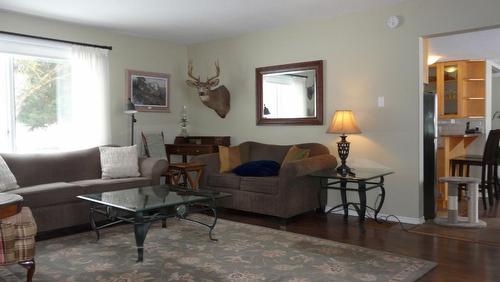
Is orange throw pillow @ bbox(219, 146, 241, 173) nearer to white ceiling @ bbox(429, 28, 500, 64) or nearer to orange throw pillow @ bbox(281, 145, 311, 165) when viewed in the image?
orange throw pillow @ bbox(281, 145, 311, 165)

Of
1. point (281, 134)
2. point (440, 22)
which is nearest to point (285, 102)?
point (281, 134)

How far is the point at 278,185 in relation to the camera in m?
4.37

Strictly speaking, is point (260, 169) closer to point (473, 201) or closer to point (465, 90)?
point (473, 201)

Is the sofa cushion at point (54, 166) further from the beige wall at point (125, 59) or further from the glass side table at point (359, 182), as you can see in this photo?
the glass side table at point (359, 182)

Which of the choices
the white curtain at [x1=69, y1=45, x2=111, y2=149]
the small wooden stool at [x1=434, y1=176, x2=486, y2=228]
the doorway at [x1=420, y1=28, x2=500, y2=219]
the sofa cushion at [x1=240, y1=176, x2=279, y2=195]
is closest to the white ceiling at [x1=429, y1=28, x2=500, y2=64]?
the doorway at [x1=420, y1=28, x2=500, y2=219]

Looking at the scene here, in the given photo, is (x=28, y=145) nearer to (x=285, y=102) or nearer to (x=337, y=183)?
(x=285, y=102)

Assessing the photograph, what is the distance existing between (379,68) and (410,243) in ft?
6.26

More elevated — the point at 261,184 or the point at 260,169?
the point at 260,169

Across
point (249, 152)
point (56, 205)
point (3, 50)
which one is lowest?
point (56, 205)

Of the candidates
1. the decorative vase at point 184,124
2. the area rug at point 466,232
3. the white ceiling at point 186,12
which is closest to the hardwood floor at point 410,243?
the area rug at point 466,232

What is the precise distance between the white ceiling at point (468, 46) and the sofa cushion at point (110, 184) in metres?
4.01

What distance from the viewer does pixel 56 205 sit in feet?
13.0

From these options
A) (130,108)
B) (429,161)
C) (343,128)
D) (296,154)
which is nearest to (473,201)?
(429,161)

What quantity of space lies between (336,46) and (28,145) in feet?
12.4
